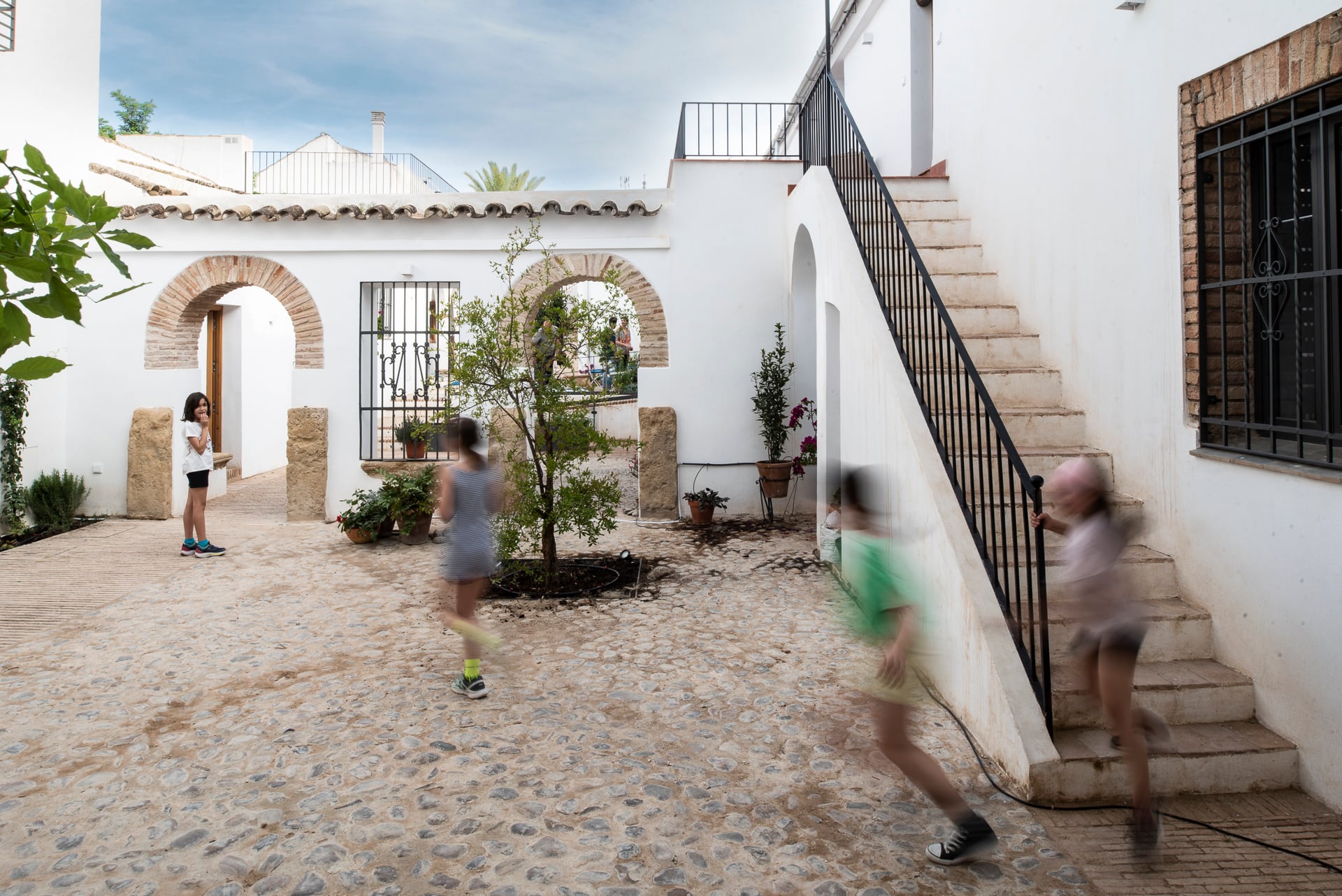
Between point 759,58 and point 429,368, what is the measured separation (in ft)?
29.1

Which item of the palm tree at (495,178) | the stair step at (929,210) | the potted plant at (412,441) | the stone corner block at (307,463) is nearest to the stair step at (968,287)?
the stair step at (929,210)

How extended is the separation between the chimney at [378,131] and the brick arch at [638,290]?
18.0 m

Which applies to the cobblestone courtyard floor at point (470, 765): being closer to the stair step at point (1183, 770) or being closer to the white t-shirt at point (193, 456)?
the stair step at point (1183, 770)

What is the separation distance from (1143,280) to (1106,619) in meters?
2.39

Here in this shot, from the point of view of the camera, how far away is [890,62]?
1002 centimetres

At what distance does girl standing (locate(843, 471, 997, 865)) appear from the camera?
2.96m

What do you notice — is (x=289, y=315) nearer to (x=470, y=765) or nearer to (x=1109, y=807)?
(x=470, y=765)

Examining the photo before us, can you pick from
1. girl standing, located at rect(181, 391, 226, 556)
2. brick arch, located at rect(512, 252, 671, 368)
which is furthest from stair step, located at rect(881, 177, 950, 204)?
girl standing, located at rect(181, 391, 226, 556)

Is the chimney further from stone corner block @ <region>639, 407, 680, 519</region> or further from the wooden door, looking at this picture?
stone corner block @ <region>639, 407, 680, 519</region>

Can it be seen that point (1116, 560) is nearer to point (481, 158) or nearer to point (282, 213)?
point (282, 213)

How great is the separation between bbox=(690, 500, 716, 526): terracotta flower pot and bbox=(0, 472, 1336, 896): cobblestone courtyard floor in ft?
10.5

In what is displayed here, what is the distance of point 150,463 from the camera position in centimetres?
984

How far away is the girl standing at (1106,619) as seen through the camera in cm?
298

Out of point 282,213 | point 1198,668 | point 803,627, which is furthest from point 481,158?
point 1198,668
